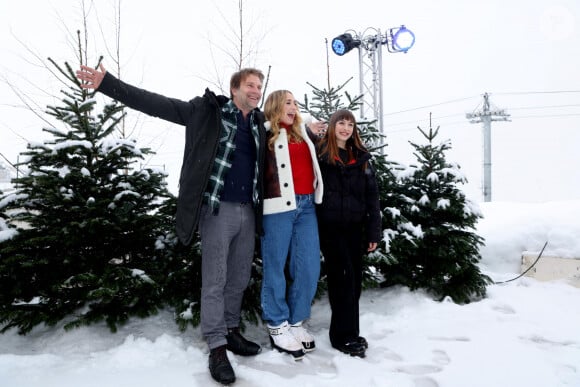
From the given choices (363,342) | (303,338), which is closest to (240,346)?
(303,338)

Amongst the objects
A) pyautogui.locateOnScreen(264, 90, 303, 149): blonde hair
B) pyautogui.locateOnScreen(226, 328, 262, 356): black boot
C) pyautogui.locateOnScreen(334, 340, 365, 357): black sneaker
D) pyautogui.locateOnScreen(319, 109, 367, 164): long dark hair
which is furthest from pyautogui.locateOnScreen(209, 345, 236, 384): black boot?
pyautogui.locateOnScreen(319, 109, 367, 164): long dark hair

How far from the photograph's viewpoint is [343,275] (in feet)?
10.8

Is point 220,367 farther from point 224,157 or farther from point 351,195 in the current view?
point 351,195

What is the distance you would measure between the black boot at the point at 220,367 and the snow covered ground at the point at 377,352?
0.06 metres

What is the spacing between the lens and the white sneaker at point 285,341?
9.98 ft

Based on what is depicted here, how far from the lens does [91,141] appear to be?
3455mm

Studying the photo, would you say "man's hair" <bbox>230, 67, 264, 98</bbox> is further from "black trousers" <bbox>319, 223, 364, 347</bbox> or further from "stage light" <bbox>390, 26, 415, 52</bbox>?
"stage light" <bbox>390, 26, 415, 52</bbox>

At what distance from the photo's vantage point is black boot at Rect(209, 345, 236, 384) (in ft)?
8.46

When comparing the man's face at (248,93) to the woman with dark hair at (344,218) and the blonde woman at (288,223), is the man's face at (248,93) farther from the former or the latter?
the woman with dark hair at (344,218)

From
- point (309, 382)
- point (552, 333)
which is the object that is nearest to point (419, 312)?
point (552, 333)

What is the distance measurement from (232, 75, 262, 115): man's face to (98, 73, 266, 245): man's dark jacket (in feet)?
0.40

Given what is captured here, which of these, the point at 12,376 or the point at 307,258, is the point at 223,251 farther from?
the point at 12,376

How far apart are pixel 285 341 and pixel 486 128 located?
89.5ft

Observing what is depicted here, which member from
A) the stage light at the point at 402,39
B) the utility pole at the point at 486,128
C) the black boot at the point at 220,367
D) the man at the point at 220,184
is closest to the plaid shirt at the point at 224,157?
the man at the point at 220,184
